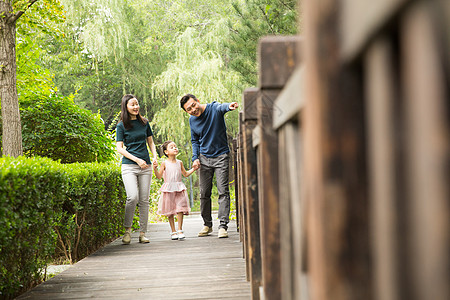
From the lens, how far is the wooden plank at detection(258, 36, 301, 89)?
1.67 meters

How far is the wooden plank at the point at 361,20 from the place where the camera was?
59 centimetres

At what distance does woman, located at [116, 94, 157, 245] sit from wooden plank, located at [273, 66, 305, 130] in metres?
4.49

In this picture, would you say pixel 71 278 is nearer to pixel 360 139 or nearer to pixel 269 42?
pixel 269 42

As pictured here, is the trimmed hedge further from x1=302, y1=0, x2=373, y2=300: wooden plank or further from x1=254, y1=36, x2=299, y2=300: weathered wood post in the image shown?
x1=302, y1=0, x2=373, y2=300: wooden plank

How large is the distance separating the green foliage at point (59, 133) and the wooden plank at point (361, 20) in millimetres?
8276

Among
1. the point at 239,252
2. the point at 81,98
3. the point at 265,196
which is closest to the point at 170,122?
the point at 81,98

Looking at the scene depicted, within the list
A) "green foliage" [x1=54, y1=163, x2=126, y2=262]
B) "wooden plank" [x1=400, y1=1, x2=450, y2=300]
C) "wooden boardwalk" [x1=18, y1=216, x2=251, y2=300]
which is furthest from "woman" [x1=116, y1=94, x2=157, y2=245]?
"wooden plank" [x1=400, y1=1, x2=450, y2=300]

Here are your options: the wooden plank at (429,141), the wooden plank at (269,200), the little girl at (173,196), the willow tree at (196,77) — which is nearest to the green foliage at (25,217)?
the wooden plank at (269,200)

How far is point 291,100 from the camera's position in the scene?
135 cm

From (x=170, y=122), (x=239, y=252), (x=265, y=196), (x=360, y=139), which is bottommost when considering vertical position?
(x=239, y=252)

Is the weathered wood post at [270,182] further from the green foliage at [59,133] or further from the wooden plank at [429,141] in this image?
the green foliage at [59,133]

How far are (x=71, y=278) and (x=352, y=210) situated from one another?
372cm

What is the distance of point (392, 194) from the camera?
639mm

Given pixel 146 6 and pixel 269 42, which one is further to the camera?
pixel 146 6
